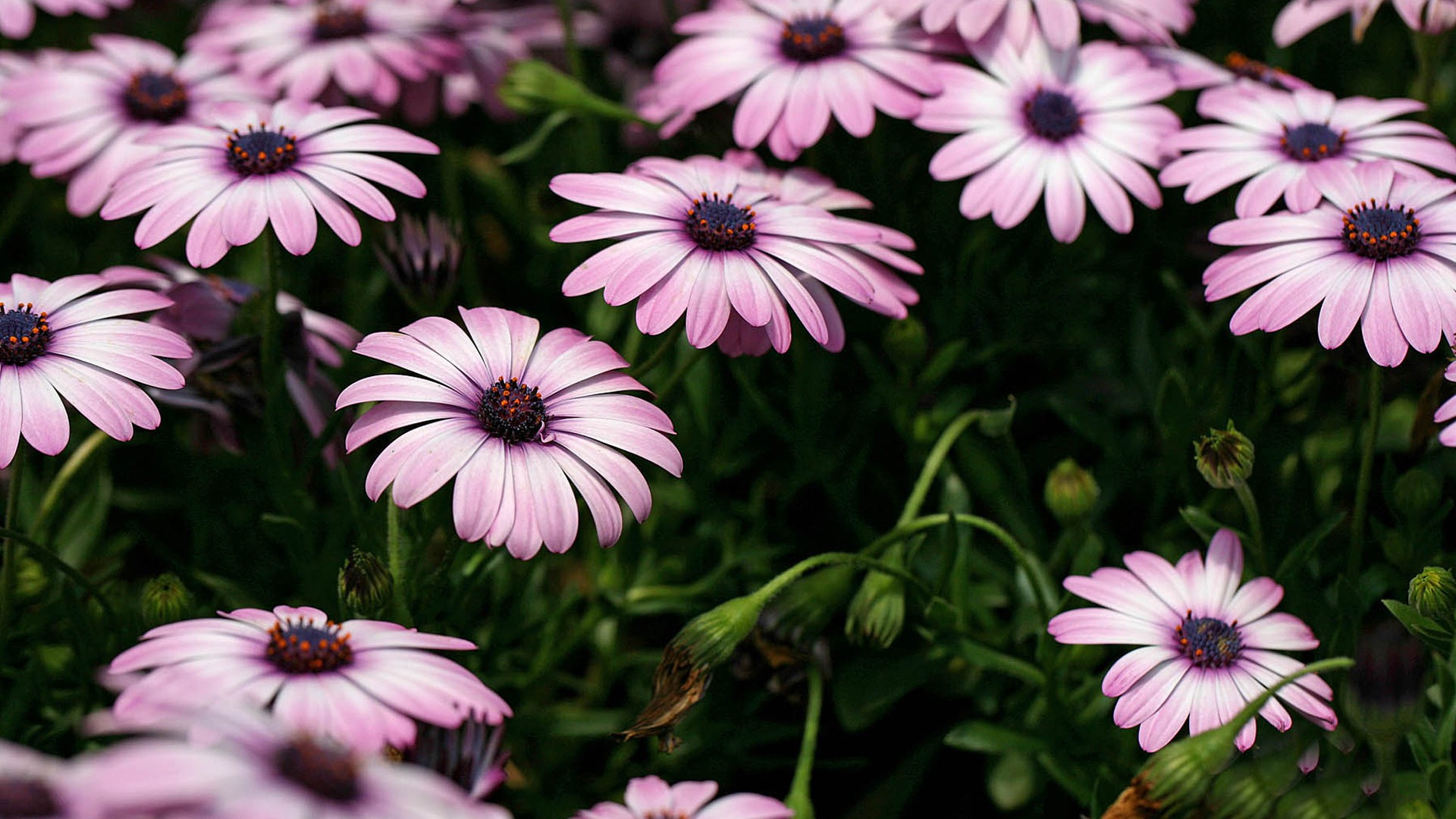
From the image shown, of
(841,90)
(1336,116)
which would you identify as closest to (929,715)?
(841,90)

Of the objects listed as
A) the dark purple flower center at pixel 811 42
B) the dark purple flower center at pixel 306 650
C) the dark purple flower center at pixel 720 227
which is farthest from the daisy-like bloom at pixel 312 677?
the dark purple flower center at pixel 811 42

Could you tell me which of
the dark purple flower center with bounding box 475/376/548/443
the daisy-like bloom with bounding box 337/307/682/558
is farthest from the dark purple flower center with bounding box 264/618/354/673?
the dark purple flower center with bounding box 475/376/548/443

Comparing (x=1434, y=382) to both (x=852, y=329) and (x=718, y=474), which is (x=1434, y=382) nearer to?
(x=852, y=329)

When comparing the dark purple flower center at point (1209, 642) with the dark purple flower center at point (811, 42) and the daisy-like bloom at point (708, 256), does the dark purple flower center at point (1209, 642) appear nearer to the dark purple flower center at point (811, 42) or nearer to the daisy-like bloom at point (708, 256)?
the daisy-like bloom at point (708, 256)

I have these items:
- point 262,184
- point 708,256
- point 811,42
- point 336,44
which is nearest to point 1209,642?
point 708,256

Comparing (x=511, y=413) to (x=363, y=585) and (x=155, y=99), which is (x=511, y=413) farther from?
(x=155, y=99)

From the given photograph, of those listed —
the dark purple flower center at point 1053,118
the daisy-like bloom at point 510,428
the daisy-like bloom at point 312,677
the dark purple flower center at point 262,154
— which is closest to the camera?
the daisy-like bloom at point 312,677
